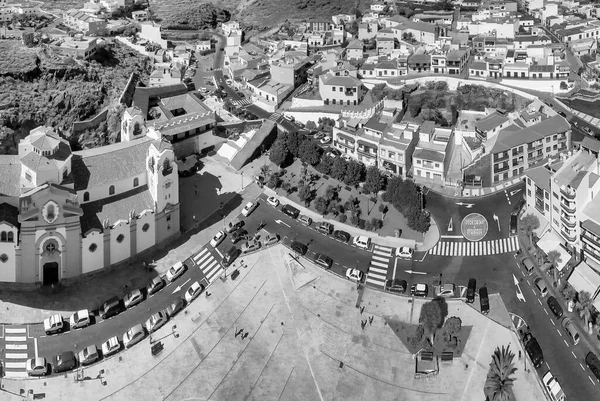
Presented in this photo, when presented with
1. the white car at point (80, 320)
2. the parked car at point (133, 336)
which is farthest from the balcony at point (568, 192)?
the white car at point (80, 320)

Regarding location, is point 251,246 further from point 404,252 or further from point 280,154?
point 280,154

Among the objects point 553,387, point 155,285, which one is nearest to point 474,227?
point 553,387

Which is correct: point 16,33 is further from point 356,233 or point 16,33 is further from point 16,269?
point 356,233

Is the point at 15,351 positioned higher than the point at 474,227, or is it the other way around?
the point at 474,227

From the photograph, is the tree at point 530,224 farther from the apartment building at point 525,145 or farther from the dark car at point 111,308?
the dark car at point 111,308

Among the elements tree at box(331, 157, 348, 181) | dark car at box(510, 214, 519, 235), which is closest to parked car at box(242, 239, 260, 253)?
tree at box(331, 157, 348, 181)

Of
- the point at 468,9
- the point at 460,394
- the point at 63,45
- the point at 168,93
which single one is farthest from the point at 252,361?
the point at 468,9

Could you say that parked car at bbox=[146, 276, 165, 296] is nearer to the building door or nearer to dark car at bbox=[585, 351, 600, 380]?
the building door
